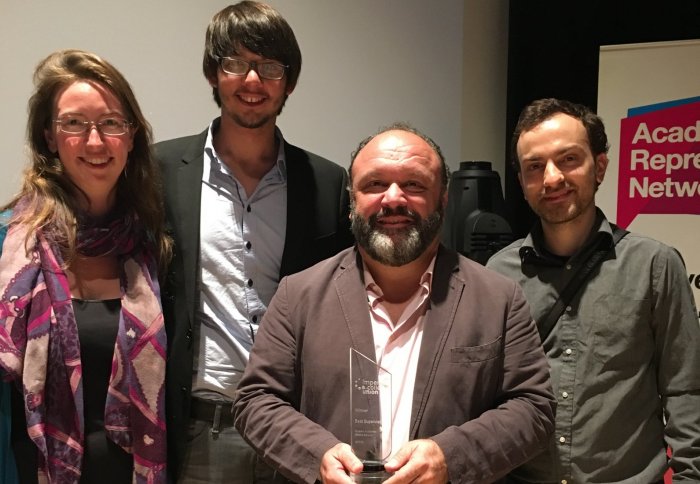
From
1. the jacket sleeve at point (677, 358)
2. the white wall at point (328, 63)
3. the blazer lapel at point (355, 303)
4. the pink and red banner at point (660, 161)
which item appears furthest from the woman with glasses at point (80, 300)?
the pink and red banner at point (660, 161)

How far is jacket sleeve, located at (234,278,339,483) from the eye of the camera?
1532 millimetres

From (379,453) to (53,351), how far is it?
88 cm

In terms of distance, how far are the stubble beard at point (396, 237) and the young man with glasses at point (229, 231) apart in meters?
0.43

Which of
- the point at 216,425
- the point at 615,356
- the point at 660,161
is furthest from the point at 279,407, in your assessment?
the point at 660,161

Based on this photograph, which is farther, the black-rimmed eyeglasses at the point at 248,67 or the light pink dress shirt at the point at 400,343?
the black-rimmed eyeglasses at the point at 248,67

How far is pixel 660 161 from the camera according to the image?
3.24 m

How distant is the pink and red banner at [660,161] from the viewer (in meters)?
3.18

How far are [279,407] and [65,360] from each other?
59 centimetres

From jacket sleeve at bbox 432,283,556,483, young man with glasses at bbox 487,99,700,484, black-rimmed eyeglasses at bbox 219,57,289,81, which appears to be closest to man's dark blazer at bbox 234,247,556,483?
jacket sleeve at bbox 432,283,556,483

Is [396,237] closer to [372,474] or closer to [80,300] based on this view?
[372,474]

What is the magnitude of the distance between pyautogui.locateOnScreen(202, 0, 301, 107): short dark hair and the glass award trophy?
1.03 m

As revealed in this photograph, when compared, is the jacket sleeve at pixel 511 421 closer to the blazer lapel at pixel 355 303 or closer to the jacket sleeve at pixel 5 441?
the blazer lapel at pixel 355 303

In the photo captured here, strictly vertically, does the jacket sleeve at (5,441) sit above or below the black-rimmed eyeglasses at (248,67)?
below

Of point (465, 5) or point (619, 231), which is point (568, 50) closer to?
point (465, 5)
